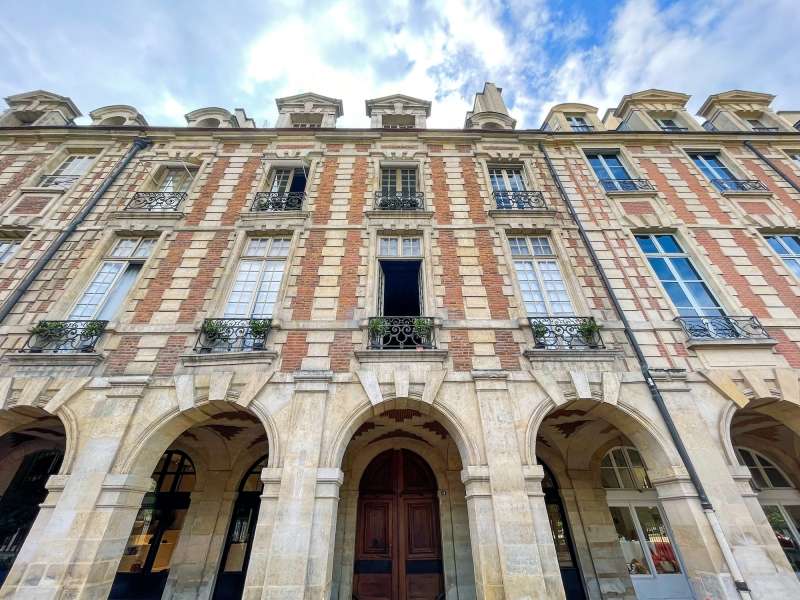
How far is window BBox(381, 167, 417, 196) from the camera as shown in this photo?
864 cm

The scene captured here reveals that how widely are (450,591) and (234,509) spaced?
13.9ft

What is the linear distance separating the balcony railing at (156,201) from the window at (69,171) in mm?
2195

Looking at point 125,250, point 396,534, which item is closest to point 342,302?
point 396,534

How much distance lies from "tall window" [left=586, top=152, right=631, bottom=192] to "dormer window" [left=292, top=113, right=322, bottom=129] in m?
8.51

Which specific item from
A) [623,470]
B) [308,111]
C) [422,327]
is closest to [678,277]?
[623,470]

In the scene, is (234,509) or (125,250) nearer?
(234,509)

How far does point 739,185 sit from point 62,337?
51.2 feet

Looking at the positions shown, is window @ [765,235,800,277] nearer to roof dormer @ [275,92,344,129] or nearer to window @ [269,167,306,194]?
window @ [269,167,306,194]

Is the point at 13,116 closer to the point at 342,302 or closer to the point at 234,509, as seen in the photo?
the point at 342,302

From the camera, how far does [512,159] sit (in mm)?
9086

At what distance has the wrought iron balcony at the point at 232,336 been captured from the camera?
220 inches

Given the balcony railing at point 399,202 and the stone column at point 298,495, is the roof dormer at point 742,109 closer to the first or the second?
the balcony railing at point 399,202

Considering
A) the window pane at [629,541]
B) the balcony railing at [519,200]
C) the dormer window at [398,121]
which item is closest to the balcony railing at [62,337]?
the balcony railing at [519,200]

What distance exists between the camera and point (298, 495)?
4.27 meters
